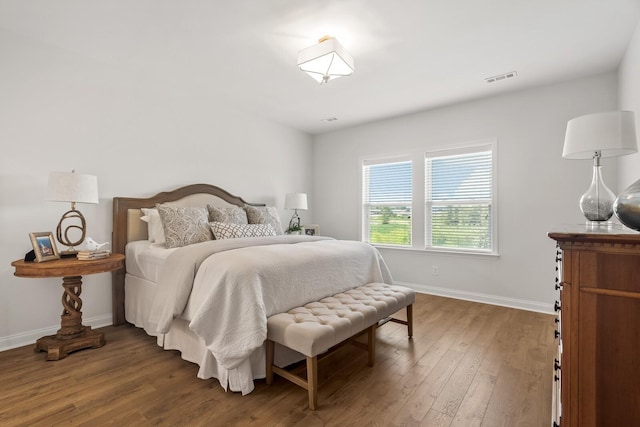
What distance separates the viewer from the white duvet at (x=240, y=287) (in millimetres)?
1892

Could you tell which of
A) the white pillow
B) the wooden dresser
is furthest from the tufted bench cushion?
the white pillow

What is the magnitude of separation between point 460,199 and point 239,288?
10.7ft

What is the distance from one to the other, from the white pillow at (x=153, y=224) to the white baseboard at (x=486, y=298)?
128 inches

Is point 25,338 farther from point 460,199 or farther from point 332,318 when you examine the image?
point 460,199

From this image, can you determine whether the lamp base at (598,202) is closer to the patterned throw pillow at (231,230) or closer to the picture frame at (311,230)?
the patterned throw pillow at (231,230)

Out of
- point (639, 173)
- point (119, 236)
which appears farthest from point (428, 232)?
point (119, 236)

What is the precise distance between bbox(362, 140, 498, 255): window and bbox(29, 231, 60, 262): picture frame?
12.6 feet

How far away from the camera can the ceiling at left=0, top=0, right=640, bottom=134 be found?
220 cm

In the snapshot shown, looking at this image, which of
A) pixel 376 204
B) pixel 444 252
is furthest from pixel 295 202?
pixel 444 252

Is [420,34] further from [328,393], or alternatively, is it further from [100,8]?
[328,393]

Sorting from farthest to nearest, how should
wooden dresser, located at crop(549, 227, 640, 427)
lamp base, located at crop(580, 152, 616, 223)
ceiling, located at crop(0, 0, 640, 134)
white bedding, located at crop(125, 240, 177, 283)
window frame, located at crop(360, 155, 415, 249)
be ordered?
window frame, located at crop(360, 155, 415, 249), white bedding, located at crop(125, 240, 177, 283), ceiling, located at crop(0, 0, 640, 134), lamp base, located at crop(580, 152, 616, 223), wooden dresser, located at crop(549, 227, 640, 427)

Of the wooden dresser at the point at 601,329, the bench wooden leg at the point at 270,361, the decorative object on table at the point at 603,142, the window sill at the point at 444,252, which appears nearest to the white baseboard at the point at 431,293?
the window sill at the point at 444,252

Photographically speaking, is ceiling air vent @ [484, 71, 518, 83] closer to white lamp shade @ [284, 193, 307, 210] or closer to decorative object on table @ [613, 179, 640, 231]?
decorative object on table @ [613, 179, 640, 231]

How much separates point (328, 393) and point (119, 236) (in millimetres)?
2597
